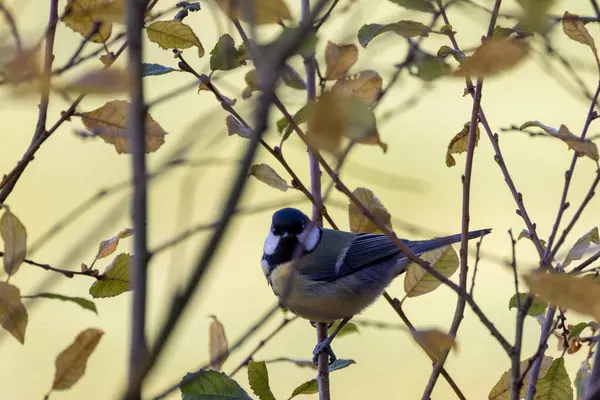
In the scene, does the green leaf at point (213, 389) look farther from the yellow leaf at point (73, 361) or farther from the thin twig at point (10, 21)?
the thin twig at point (10, 21)

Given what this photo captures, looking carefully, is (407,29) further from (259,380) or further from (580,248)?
(259,380)

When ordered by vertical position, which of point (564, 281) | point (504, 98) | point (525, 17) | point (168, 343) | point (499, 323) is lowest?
point (168, 343)

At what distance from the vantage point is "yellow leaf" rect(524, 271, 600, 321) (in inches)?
22.6

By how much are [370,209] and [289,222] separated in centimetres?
79

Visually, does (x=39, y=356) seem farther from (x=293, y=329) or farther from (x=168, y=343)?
(x=168, y=343)

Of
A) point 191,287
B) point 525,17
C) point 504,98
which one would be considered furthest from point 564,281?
point 504,98

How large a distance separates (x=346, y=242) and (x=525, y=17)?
1.46 m

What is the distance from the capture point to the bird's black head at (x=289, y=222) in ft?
6.02

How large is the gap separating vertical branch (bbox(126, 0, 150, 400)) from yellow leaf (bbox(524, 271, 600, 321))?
1.01 ft

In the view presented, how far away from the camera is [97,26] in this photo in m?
1.01

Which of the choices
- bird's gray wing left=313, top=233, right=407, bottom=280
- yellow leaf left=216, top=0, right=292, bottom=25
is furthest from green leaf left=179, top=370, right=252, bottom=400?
bird's gray wing left=313, top=233, right=407, bottom=280

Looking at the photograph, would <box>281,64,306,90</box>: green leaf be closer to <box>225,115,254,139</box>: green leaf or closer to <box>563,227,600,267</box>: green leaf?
<box>225,115,254,139</box>: green leaf

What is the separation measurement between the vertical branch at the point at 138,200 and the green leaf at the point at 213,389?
50 centimetres

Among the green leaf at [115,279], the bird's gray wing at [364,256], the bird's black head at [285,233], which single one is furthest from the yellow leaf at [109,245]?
the bird's gray wing at [364,256]
